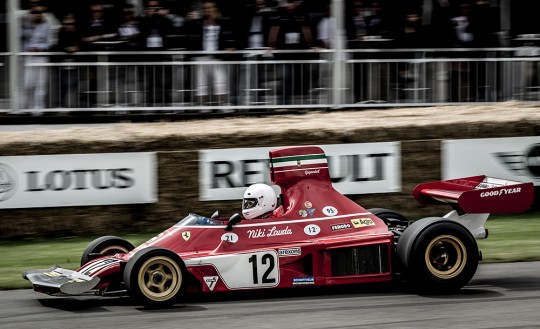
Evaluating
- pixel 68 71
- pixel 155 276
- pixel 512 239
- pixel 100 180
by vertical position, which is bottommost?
pixel 512 239

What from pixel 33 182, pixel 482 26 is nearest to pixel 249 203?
pixel 33 182

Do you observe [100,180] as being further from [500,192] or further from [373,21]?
[373,21]

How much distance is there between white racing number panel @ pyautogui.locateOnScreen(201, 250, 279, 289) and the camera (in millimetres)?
8852

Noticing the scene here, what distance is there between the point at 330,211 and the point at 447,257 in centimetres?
109

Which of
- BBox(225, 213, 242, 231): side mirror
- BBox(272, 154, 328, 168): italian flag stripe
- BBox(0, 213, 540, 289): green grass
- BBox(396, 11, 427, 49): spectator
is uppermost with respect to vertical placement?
BBox(396, 11, 427, 49): spectator

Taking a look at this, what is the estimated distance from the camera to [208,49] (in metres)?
16.1

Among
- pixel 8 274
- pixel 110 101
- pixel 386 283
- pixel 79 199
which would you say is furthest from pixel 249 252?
pixel 110 101

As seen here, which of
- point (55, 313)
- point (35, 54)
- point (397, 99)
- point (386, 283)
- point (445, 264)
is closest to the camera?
point (55, 313)

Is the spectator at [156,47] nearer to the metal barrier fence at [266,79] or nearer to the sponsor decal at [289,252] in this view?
the metal barrier fence at [266,79]

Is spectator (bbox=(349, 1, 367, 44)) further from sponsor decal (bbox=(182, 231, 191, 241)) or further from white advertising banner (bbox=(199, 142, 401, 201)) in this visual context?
sponsor decal (bbox=(182, 231, 191, 241))

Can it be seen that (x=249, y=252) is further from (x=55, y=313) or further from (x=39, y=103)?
(x=39, y=103)

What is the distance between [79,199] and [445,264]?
5.49m

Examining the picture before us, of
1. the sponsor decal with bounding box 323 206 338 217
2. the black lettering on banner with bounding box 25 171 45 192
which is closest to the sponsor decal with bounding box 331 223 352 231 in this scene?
the sponsor decal with bounding box 323 206 338 217

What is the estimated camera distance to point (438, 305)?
8.55m
